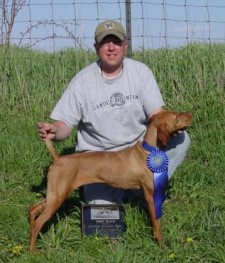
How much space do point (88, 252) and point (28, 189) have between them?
1394mm

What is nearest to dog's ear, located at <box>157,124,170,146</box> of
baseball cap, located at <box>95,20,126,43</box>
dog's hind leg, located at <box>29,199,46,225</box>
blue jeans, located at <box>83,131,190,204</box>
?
blue jeans, located at <box>83,131,190,204</box>

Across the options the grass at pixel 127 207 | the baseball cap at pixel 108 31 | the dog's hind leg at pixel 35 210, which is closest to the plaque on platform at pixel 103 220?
the grass at pixel 127 207

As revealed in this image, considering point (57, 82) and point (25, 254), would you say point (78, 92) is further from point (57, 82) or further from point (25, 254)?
point (57, 82)

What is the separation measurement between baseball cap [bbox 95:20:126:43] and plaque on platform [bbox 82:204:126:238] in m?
1.21

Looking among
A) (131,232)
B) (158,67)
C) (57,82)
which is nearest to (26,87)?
(57,82)

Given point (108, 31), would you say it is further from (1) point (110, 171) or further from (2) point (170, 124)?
(1) point (110, 171)

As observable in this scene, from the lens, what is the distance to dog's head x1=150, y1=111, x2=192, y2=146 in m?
4.19

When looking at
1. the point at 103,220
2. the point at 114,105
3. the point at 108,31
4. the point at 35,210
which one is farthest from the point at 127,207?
the point at 108,31

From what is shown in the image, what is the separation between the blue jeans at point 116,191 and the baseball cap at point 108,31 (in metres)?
0.89

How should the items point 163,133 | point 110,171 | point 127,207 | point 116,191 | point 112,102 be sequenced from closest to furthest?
point 163,133 < point 110,171 < point 127,207 < point 112,102 < point 116,191

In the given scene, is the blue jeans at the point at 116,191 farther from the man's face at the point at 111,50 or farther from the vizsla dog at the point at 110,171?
the man's face at the point at 111,50

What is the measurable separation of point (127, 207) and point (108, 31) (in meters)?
1.26

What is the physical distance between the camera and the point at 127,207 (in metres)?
4.52

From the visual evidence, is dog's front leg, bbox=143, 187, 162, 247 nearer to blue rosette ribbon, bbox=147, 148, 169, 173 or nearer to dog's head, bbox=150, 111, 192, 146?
blue rosette ribbon, bbox=147, 148, 169, 173
